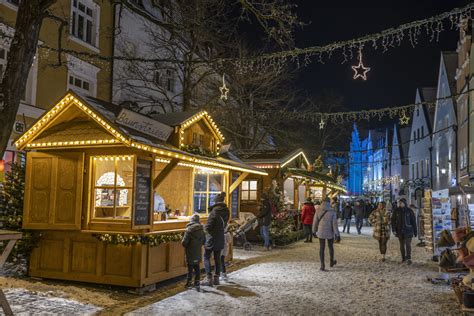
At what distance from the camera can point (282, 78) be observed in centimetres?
2767

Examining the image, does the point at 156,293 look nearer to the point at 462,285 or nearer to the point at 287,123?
the point at 462,285

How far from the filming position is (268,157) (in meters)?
22.0

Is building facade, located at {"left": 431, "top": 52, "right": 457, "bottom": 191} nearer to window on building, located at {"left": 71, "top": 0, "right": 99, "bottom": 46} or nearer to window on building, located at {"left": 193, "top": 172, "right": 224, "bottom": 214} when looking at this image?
window on building, located at {"left": 193, "top": 172, "right": 224, "bottom": 214}

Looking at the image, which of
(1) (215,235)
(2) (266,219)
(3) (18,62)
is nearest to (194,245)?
(1) (215,235)

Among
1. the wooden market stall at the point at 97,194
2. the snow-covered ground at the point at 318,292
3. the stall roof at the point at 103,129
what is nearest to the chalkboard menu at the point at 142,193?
the wooden market stall at the point at 97,194

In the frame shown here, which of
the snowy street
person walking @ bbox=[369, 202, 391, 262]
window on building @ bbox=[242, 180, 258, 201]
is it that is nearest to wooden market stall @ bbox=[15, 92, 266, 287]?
the snowy street

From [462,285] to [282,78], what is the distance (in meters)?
20.4

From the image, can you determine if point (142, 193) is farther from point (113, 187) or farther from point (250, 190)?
point (250, 190)

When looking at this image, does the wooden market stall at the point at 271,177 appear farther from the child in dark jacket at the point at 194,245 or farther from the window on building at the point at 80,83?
the child in dark jacket at the point at 194,245

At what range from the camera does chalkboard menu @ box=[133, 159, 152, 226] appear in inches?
374

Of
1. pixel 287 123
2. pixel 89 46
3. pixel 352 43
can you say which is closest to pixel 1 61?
pixel 89 46

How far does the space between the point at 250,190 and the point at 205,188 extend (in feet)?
24.8

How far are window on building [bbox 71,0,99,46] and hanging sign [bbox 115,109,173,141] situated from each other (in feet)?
33.1

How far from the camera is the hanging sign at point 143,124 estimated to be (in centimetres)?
953
